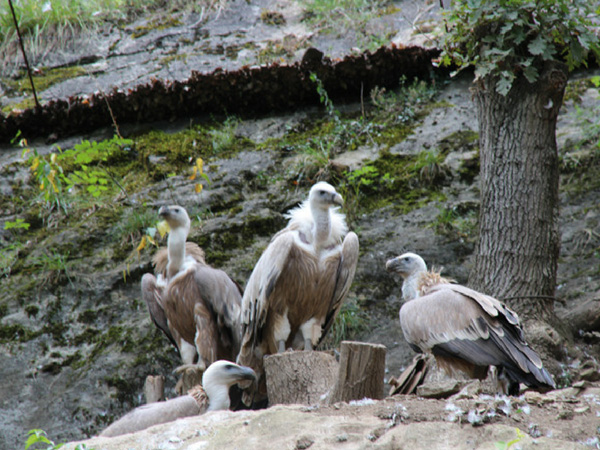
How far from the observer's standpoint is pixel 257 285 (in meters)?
4.68

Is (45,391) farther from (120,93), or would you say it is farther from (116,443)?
(120,93)

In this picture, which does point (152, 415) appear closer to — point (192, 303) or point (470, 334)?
point (192, 303)

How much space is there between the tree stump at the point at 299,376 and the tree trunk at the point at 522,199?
1.51 meters

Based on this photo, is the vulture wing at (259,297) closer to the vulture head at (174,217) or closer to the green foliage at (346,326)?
the vulture head at (174,217)

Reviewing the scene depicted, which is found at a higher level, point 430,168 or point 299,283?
point 430,168

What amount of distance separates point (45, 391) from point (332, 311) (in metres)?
2.88

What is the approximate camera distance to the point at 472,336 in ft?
12.5

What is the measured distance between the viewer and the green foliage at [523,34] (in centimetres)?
458

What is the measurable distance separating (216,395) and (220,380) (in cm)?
10

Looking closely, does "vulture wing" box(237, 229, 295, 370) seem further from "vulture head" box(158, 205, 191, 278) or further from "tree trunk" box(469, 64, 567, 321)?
"tree trunk" box(469, 64, 567, 321)

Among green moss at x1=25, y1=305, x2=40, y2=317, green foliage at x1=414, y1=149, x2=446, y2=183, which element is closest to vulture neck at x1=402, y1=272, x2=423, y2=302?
green foliage at x1=414, y1=149, x2=446, y2=183

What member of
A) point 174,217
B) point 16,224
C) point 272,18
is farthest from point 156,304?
point 272,18

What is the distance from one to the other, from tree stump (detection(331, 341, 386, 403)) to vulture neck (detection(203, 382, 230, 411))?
1126 mm

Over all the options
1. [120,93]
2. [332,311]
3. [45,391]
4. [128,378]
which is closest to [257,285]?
[332,311]
